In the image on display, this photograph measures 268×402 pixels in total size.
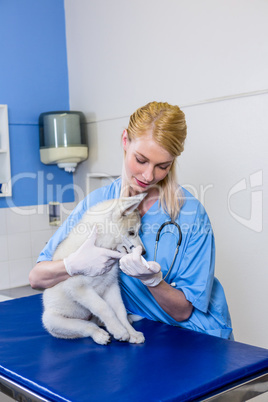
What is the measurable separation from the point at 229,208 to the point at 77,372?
5.91 feet

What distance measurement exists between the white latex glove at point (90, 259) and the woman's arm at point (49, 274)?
5 cm

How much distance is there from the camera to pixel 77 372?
52.4 inches

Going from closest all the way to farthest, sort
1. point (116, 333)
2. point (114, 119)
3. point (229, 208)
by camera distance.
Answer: point (116, 333) → point (229, 208) → point (114, 119)

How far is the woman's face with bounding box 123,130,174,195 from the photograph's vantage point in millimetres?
1729

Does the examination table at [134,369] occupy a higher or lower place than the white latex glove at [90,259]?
lower

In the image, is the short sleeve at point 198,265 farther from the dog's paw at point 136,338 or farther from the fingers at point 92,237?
the fingers at point 92,237

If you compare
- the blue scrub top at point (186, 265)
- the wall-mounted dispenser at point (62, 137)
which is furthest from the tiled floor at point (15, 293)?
the blue scrub top at point (186, 265)

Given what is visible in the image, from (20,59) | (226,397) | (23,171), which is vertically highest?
(20,59)

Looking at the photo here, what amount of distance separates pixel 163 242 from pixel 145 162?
0.33 meters

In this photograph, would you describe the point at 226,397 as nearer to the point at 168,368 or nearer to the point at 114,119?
the point at 168,368

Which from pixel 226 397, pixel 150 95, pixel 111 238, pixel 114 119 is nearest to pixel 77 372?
pixel 226 397

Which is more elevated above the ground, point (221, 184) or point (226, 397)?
point (221, 184)

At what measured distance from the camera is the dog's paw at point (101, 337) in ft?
5.14

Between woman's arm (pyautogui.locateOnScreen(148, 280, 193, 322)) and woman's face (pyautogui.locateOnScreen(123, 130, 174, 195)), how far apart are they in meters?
0.39
